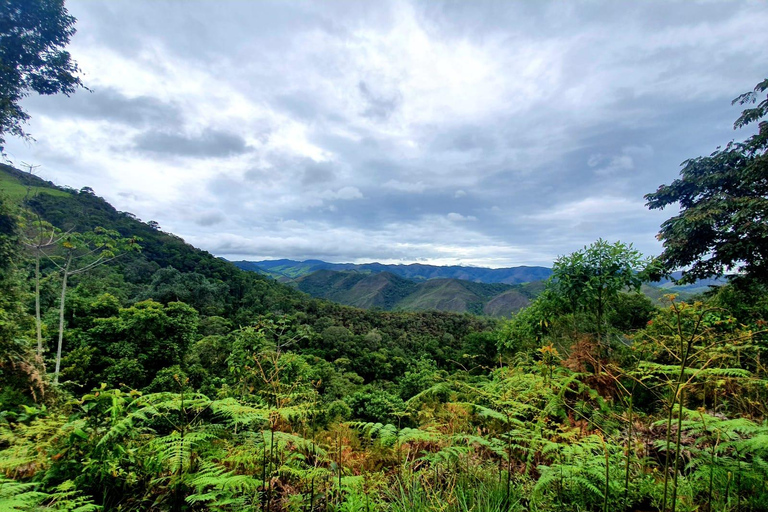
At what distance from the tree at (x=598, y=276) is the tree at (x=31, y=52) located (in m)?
17.1

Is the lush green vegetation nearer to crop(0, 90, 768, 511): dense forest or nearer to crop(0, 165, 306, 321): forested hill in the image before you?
crop(0, 90, 768, 511): dense forest

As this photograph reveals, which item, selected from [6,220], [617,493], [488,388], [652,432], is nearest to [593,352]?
[652,432]

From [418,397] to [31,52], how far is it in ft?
59.6

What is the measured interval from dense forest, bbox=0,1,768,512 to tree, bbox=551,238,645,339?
0.10ft

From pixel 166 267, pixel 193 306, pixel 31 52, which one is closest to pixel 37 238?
pixel 31 52

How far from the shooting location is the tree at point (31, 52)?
9914 millimetres

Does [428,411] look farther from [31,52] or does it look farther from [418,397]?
[31,52]

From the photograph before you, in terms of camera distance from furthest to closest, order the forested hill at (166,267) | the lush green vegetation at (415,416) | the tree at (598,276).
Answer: the forested hill at (166,267), the tree at (598,276), the lush green vegetation at (415,416)

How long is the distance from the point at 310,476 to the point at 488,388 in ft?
6.01

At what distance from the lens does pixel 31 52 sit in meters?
10.7

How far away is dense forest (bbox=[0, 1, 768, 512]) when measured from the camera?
1.70 meters

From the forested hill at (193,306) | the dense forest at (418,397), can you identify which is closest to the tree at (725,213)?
the dense forest at (418,397)

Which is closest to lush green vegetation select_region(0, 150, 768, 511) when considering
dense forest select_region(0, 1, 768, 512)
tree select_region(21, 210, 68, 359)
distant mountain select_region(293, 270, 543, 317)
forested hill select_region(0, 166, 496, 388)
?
dense forest select_region(0, 1, 768, 512)

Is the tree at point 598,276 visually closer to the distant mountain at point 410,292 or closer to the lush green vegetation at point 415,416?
the lush green vegetation at point 415,416
